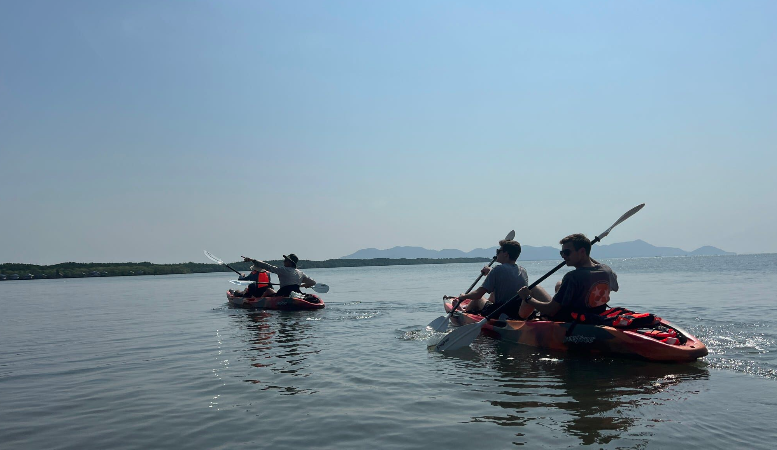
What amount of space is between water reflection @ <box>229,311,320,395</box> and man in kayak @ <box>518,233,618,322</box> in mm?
4216

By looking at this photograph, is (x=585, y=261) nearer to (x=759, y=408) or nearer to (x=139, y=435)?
(x=759, y=408)

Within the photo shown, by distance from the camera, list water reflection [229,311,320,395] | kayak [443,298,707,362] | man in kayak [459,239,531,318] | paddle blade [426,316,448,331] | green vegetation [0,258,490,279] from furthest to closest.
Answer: green vegetation [0,258,490,279]
paddle blade [426,316,448,331]
man in kayak [459,239,531,318]
kayak [443,298,707,362]
water reflection [229,311,320,395]

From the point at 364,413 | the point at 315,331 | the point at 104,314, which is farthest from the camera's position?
the point at 104,314

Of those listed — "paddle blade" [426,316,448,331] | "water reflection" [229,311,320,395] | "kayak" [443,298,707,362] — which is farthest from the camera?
"paddle blade" [426,316,448,331]

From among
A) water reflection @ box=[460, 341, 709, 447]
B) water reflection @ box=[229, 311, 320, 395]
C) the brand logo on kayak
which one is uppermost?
the brand logo on kayak

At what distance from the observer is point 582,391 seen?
19.8 ft

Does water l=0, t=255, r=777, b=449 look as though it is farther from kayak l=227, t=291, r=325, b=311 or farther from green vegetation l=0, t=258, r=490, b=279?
green vegetation l=0, t=258, r=490, b=279

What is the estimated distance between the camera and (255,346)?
1016cm

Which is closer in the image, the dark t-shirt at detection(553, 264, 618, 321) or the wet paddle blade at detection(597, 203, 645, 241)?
the dark t-shirt at detection(553, 264, 618, 321)

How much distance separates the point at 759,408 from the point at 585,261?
315 cm

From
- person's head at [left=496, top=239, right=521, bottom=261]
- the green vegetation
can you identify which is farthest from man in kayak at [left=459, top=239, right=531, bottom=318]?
the green vegetation

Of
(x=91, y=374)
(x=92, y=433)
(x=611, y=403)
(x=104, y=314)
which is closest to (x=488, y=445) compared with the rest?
(x=611, y=403)

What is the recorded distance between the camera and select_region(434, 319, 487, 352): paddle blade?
9086 millimetres

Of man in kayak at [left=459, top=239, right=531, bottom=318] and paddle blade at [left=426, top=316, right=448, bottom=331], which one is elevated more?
man in kayak at [left=459, top=239, right=531, bottom=318]
